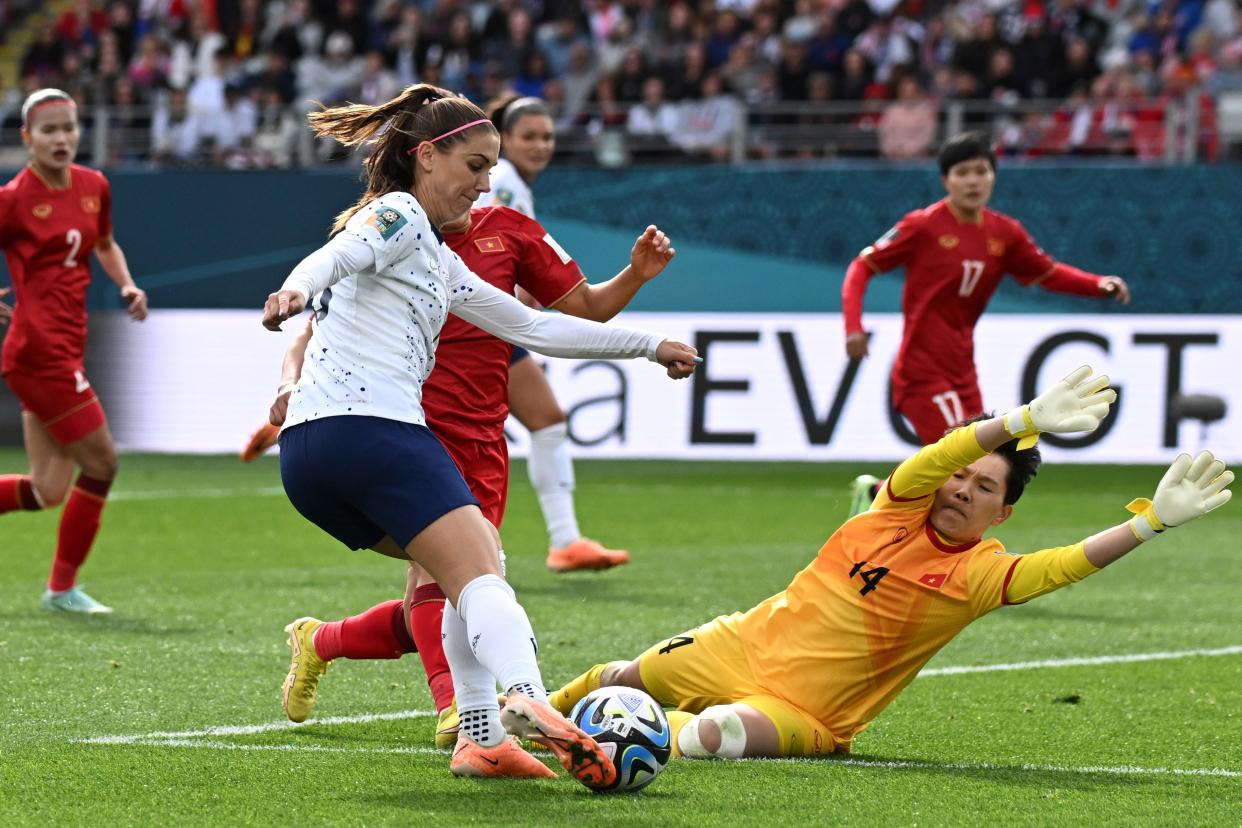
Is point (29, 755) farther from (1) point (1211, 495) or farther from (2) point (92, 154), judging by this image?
(2) point (92, 154)

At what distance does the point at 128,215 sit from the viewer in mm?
19984

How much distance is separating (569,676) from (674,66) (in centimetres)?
1325

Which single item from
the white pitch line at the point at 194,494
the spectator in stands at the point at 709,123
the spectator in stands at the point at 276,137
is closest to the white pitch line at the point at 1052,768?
the white pitch line at the point at 194,494

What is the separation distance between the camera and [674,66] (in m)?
19.1

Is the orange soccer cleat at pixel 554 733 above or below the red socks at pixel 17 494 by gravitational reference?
above

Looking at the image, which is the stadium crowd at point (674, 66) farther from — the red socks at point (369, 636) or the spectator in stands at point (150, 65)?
the red socks at point (369, 636)

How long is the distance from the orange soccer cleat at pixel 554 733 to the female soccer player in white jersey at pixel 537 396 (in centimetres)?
381

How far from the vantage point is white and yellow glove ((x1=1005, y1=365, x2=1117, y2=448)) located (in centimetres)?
465

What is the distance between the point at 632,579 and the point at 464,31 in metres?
11.8

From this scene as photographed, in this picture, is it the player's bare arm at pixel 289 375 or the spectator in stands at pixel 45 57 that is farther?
the spectator in stands at pixel 45 57

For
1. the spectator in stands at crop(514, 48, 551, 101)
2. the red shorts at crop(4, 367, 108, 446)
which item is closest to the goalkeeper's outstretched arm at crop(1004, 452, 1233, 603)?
the red shorts at crop(4, 367, 108, 446)

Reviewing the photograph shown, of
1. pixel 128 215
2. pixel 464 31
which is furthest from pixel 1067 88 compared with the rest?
pixel 128 215

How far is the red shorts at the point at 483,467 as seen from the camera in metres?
5.80

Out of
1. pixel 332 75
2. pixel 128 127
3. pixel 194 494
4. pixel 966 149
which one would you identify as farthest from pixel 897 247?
pixel 128 127
